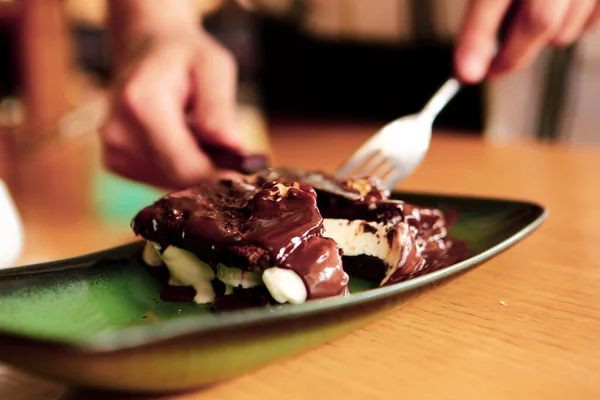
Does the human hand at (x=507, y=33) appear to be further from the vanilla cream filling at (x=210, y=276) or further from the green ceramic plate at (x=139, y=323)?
the vanilla cream filling at (x=210, y=276)

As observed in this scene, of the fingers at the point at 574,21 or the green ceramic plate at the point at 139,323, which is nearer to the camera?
the green ceramic plate at the point at 139,323

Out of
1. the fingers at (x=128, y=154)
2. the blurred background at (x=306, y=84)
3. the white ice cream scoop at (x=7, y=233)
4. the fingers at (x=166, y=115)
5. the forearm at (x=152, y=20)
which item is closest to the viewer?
the white ice cream scoop at (x=7, y=233)

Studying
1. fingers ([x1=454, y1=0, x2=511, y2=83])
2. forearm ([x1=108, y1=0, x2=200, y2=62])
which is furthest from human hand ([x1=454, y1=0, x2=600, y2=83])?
forearm ([x1=108, y1=0, x2=200, y2=62])

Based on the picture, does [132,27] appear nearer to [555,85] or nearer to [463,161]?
[463,161]

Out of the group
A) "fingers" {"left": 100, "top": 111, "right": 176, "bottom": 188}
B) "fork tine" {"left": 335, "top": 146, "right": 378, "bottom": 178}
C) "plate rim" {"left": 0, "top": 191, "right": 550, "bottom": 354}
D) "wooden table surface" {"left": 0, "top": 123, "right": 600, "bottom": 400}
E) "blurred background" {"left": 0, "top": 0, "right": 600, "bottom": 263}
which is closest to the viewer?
"plate rim" {"left": 0, "top": 191, "right": 550, "bottom": 354}

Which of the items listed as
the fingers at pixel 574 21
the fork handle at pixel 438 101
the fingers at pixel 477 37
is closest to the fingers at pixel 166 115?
the fork handle at pixel 438 101

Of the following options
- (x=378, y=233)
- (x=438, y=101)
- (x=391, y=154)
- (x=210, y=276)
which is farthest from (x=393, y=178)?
(x=210, y=276)

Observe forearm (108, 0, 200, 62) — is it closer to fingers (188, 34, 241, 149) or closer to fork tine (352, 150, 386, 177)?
fingers (188, 34, 241, 149)
